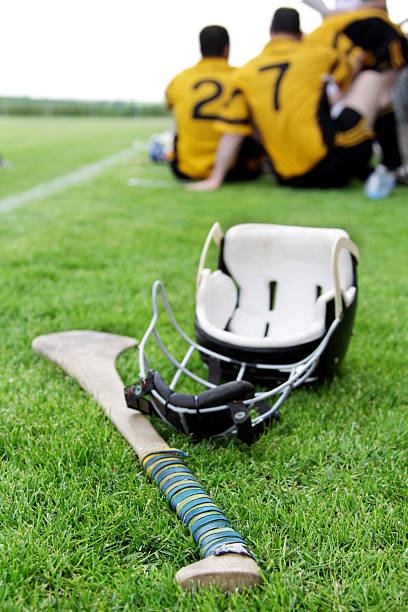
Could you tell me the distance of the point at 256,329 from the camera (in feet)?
6.17

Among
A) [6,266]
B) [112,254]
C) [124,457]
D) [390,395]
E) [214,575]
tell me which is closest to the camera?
[214,575]

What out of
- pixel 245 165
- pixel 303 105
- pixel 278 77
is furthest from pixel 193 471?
pixel 245 165

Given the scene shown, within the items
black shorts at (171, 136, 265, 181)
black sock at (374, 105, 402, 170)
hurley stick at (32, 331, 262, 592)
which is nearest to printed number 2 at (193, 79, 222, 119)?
black shorts at (171, 136, 265, 181)

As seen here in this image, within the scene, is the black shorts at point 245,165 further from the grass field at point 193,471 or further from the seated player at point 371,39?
the grass field at point 193,471

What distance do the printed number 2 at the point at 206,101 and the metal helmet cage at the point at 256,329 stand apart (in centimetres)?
443

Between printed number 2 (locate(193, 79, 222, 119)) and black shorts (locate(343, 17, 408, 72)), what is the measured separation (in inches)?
56.0

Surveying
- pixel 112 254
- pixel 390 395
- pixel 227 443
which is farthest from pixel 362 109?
pixel 227 443

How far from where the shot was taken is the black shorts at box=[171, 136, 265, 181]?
639 centimetres

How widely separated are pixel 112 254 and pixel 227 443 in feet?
6.39

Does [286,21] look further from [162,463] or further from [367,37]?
[162,463]

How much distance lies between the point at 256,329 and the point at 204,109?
4.66 m

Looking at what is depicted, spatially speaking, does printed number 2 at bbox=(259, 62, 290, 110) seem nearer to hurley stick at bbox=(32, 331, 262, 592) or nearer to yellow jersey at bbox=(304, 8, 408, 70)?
yellow jersey at bbox=(304, 8, 408, 70)

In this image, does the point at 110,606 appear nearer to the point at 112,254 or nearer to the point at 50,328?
the point at 50,328

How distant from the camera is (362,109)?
5266mm
